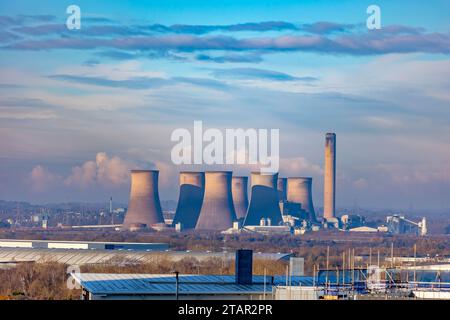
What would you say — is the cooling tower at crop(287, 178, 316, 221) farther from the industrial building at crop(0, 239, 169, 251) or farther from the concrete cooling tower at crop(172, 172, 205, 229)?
the industrial building at crop(0, 239, 169, 251)

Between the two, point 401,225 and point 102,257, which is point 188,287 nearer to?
point 102,257

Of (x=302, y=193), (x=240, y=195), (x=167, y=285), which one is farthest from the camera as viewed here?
(x=302, y=193)

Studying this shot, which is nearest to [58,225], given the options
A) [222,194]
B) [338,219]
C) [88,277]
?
[338,219]

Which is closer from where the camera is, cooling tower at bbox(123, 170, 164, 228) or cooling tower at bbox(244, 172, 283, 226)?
cooling tower at bbox(123, 170, 164, 228)

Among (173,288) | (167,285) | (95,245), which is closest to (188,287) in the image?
(173,288)

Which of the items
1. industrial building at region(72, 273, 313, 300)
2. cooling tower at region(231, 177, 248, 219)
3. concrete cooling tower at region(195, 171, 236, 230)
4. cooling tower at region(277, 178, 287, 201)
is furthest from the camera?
cooling tower at region(277, 178, 287, 201)

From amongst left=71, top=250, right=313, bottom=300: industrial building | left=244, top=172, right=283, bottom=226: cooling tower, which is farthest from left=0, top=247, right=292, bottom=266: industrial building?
left=71, top=250, right=313, bottom=300: industrial building
